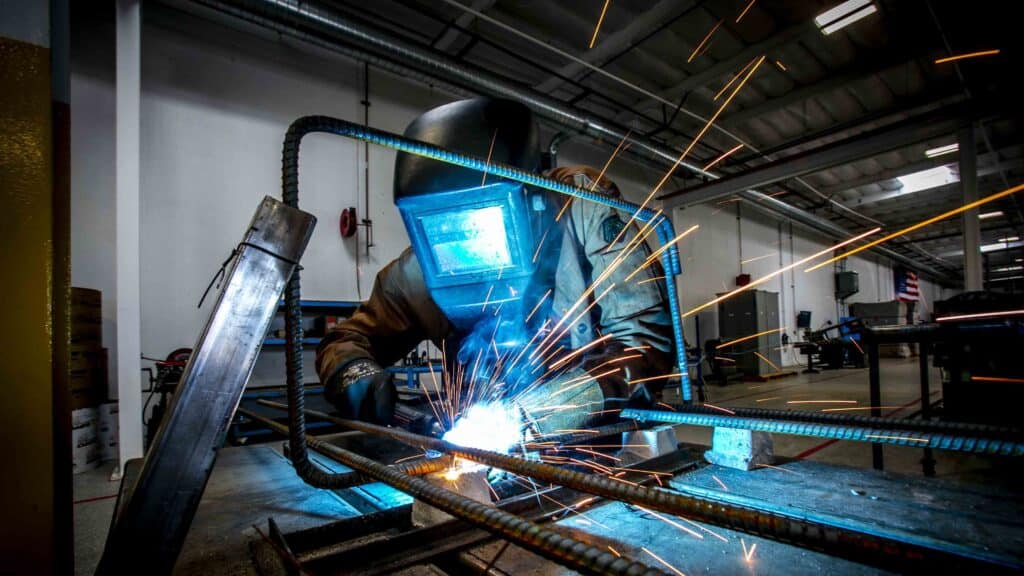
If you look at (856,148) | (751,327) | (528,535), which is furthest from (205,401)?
(751,327)

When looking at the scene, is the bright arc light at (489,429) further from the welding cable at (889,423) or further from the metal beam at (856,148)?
the metal beam at (856,148)

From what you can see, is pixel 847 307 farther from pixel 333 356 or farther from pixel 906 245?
pixel 333 356

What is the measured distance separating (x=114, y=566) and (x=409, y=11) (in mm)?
5074

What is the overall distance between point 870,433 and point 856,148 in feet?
17.9

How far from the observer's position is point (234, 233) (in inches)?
167

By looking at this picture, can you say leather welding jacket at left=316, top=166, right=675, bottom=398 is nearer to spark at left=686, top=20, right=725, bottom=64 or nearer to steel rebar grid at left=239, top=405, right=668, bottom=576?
steel rebar grid at left=239, top=405, right=668, bottom=576

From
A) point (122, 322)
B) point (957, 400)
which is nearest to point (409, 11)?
point (122, 322)

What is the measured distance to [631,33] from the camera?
4539 millimetres

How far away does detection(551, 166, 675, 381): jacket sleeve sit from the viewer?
1.88 m

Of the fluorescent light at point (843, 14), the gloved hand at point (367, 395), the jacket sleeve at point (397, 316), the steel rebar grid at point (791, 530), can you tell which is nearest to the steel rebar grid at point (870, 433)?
the steel rebar grid at point (791, 530)

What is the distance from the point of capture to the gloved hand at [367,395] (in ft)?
5.65

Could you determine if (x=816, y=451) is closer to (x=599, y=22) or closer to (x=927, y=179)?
(x=599, y=22)

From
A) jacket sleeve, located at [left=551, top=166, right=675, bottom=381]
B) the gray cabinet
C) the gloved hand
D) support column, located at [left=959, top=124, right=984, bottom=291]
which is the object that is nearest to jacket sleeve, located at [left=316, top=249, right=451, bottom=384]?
the gloved hand

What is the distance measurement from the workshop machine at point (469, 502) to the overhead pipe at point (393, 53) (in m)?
3.40
